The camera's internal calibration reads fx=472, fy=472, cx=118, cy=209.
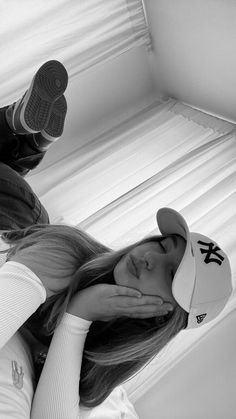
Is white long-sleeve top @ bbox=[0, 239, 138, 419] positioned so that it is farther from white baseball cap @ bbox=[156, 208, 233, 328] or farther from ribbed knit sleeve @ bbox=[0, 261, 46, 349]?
white baseball cap @ bbox=[156, 208, 233, 328]

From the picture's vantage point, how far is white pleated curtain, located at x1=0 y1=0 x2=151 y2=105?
1.62 m

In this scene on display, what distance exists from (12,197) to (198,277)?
0.53 meters

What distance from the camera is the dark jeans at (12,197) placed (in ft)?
3.86

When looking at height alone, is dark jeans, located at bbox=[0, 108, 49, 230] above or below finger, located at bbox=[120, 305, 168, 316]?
above

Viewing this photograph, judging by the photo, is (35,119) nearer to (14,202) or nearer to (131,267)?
(14,202)

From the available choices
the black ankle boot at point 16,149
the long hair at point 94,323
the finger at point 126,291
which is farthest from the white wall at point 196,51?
the finger at point 126,291

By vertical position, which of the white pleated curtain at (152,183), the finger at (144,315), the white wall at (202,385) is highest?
the finger at (144,315)

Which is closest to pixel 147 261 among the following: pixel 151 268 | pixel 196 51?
pixel 151 268

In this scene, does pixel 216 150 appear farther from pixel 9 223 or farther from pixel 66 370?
pixel 66 370

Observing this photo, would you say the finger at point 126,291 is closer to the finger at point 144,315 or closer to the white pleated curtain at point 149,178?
the finger at point 144,315

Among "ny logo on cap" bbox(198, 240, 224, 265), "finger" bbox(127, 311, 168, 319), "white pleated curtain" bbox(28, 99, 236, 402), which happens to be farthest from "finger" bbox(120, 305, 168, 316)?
"white pleated curtain" bbox(28, 99, 236, 402)

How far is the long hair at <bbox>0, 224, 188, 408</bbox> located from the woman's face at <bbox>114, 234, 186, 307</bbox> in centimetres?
3

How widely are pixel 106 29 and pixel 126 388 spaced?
4.25 feet

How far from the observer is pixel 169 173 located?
5.79 ft
